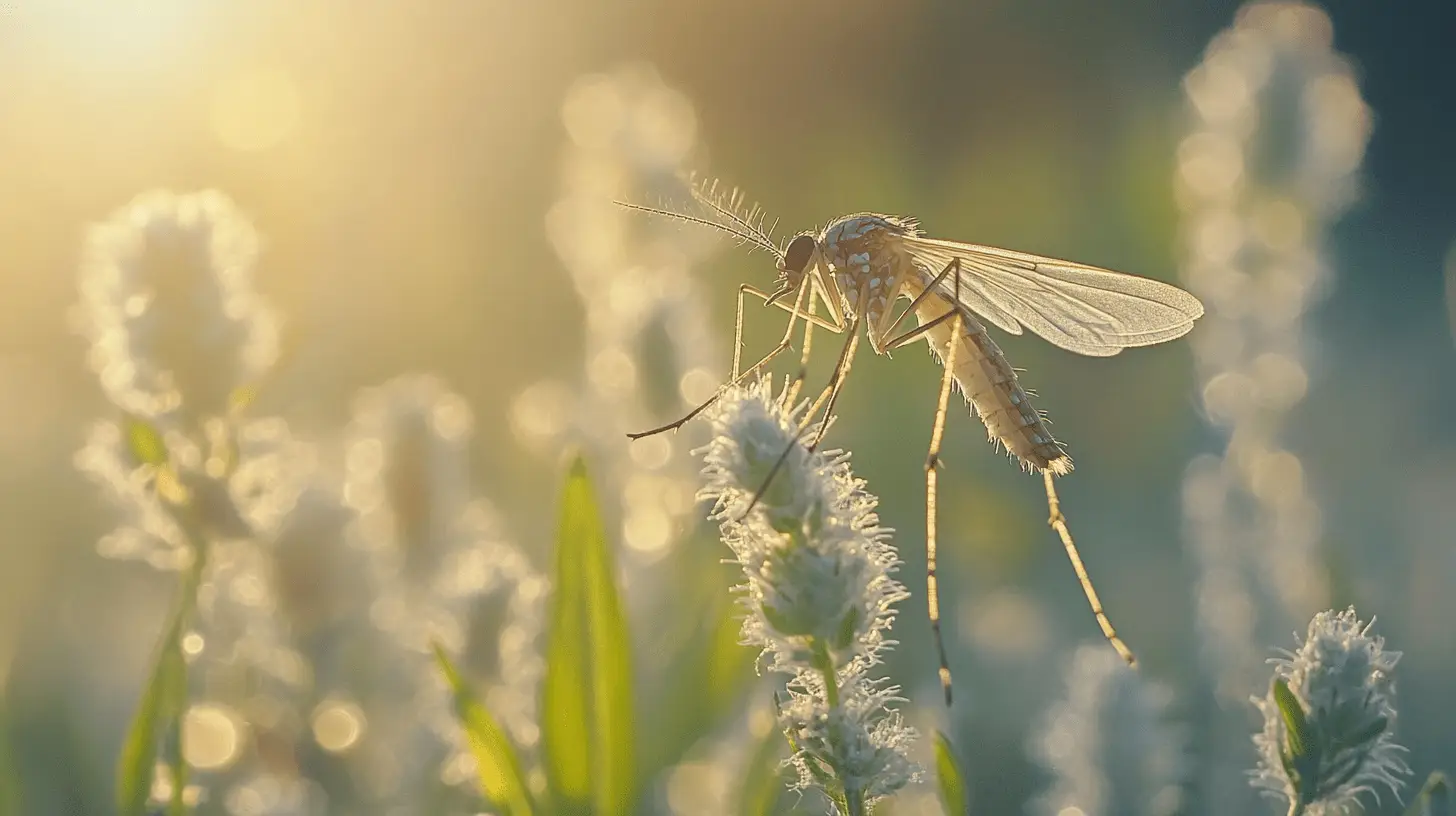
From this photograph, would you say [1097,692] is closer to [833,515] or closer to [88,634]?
[833,515]

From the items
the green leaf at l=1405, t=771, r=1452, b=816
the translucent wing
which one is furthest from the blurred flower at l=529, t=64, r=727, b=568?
the green leaf at l=1405, t=771, r=1452, b=816

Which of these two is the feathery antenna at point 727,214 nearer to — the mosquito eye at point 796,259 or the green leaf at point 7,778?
the mosquito eye at point 796,259

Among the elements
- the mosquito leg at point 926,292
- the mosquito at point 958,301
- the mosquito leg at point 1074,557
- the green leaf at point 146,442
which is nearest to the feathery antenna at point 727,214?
the mosquito at point 958,301

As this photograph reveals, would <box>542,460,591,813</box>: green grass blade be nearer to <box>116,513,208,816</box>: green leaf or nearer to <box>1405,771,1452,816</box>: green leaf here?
<box>116,513,208,816</box>: green leaf

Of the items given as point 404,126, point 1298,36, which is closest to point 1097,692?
point 1298,36

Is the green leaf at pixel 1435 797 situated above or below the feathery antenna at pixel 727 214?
below

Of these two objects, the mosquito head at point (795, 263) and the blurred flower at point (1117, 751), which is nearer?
the blurred flower at point (1117, 751)
